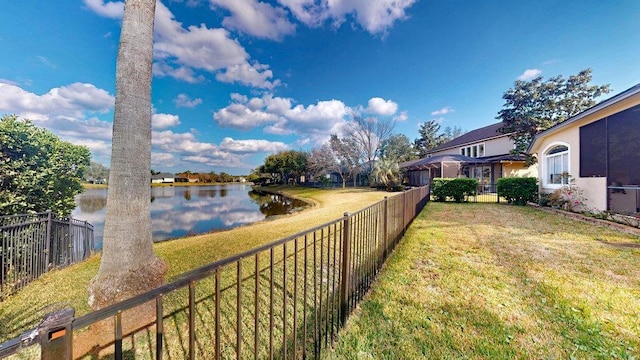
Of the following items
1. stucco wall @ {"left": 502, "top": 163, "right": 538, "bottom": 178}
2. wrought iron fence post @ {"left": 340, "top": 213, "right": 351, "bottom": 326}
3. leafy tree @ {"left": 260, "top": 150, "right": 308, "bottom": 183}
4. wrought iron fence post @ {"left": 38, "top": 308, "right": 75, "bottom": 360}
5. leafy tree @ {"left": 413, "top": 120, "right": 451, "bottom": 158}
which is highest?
leafy tree @ {"left": 413, "top": 120, "right": 451, "bottom": 158}

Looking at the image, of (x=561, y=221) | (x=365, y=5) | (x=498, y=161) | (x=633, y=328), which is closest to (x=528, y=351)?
(x=633, y=328)

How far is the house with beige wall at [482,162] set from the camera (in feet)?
→ 62.2

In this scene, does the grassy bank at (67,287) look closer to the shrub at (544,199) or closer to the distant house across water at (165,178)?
the shrub at (544,199)

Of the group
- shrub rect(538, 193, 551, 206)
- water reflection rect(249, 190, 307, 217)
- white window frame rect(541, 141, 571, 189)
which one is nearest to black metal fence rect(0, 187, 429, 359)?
white window frame rect(541, 141, 571, 189)

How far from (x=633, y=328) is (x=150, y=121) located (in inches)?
238

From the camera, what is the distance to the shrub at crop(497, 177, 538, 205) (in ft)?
34.1

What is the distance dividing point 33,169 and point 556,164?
55.1ft

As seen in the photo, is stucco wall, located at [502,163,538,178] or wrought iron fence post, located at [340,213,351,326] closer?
wrought iron fence post, located at [340,213,351,326]

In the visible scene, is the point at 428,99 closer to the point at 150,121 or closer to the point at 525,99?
the point at 525,99

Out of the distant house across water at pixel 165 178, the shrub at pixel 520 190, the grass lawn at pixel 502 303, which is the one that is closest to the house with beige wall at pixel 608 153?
the shrub at pixel 520 190

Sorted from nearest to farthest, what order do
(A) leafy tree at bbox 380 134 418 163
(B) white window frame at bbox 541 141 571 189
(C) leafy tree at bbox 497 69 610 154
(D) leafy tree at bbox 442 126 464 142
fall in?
(B) white window frame at bbox 541 141 571 189 < (C) leafy tree at bbox 497 69 610 154 < (A) leafy tree at bbox 380 134 418 163 < (D) leafy tree at bbox 442 126 464 142

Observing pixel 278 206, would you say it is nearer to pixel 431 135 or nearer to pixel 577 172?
pixel 577 172

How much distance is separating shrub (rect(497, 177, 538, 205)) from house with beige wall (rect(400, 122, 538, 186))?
6.49 meters

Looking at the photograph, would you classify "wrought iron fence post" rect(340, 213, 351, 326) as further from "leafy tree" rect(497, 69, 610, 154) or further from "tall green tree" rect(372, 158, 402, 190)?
"tall green tree" rect(372, 158, 402, 190)
